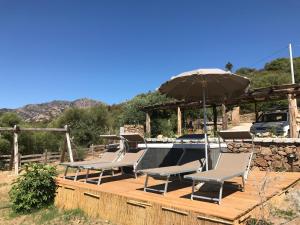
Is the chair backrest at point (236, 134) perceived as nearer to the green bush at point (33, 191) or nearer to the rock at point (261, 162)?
the rock at point (261, 162)

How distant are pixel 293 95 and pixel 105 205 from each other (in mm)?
10034

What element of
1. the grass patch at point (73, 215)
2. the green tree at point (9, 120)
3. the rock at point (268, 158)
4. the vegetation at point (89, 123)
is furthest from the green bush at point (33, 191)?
the green tree at point (9, 120)

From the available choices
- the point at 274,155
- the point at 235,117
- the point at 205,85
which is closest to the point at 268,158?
the point at 274,155

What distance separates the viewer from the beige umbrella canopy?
230 inches

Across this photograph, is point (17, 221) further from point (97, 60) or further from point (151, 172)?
point (97, 60)

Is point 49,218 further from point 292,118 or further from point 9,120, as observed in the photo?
point 9,120

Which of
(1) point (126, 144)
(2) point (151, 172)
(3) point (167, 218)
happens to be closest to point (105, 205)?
(2) point (151, 172)

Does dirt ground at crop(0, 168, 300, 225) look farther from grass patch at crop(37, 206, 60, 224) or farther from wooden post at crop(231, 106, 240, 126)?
wooden post at crop(231, 106, 240, 126)

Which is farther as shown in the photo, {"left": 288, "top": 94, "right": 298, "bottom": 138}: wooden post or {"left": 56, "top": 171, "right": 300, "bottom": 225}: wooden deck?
{"left": 288, "top": 94, "right": 298, "bottom": 138}: wooden post

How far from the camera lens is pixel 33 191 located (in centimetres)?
670

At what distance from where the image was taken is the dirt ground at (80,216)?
4938 millimetres

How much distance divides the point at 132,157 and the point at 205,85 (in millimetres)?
2651

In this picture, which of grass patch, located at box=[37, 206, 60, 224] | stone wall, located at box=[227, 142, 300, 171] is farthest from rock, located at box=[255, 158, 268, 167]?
grass patch, located at box=[37, 206, 60, 224]

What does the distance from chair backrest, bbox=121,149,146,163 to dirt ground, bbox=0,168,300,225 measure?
1.94 metres
